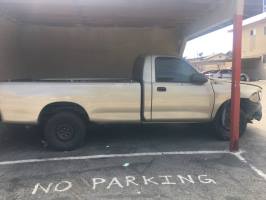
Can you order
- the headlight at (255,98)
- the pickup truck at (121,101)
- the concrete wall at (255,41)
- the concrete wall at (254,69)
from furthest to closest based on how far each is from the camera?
the concrete wall at (255,41) < the concrete wall at (254,69) < the headlight at (255,98) < the pickup truck at (121,101)

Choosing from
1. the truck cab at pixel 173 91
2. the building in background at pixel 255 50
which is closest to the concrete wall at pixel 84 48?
the truck cab at pixel 173 91

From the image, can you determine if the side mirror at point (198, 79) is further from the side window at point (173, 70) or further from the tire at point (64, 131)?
the tire at point (64, 131)

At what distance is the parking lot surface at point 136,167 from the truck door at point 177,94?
26.1 inches

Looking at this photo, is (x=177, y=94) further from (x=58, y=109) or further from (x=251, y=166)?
(x=58, y=109)

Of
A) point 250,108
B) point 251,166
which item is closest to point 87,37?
point 250,108

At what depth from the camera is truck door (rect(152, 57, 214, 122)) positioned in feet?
23.1

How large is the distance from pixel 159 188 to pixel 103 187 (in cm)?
79

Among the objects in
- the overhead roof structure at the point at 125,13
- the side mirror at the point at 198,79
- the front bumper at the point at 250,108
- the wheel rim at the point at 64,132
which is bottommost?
the wheel rim at the point at 64,132

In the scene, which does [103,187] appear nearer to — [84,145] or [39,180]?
[39,180]

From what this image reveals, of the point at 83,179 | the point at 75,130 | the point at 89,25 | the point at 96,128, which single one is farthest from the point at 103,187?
the point at 89,25

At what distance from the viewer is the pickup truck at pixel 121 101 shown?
21.6 ft

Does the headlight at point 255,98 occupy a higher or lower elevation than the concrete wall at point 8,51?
lower

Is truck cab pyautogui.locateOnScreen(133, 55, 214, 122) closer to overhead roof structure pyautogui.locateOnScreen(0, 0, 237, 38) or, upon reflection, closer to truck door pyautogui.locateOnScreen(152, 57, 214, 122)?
truck door pyautogui.locateOnScreen(152, 57, 214, 122)

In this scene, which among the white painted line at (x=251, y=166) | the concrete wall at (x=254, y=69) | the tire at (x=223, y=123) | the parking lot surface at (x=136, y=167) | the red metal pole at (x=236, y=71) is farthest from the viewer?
the concrete wall at (x=254, y=69)
